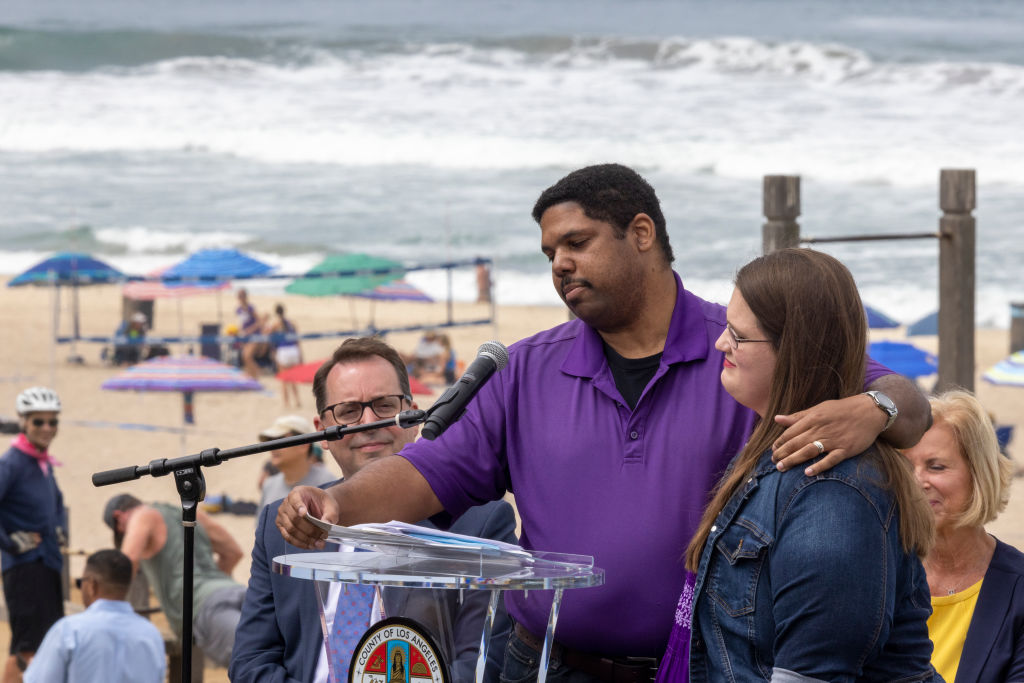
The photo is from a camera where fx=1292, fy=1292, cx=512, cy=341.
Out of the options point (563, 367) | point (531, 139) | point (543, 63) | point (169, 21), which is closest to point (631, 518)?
point (563, 367)

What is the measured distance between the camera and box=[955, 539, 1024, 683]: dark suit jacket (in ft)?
9.31

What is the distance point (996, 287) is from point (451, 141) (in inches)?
618

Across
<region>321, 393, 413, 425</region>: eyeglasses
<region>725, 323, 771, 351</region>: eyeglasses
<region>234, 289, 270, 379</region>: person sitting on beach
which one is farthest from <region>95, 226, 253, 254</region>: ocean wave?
<region>725, 323, 771, 351</region>: eyeglasses

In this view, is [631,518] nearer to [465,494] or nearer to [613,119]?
[465,494]

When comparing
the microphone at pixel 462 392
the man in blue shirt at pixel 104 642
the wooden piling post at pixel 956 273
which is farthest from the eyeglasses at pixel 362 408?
the wooden piling post at pixel 956 273

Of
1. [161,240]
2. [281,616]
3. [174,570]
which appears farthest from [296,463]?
[161,240]

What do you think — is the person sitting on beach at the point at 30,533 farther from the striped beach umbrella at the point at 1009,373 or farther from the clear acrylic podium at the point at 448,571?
the striped beach umbrella at the point at 1009,373

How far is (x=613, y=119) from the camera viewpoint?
33.9m

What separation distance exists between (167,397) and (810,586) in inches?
543

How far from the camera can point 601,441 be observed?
2.52 metres

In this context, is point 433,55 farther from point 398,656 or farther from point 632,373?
point 398,656

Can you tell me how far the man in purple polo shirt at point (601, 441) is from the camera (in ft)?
8.00

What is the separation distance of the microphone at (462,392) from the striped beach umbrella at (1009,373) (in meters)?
9.43

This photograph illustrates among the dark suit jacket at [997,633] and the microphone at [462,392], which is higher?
the microphone at [462,392]
